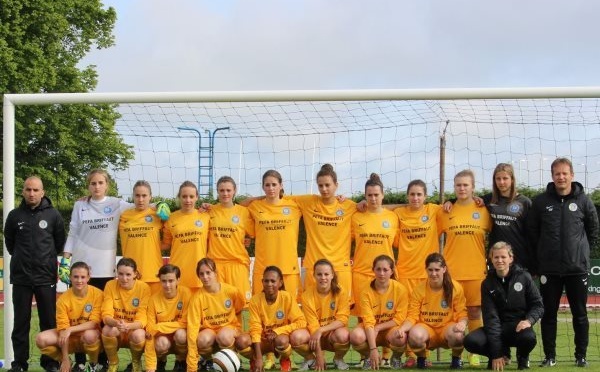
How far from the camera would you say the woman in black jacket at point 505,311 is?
652 centimetres

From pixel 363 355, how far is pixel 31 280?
8.99ft

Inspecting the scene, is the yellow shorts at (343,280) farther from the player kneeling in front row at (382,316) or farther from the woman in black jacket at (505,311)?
the woman in black jacket at (505,311)

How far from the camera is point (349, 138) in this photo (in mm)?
7965

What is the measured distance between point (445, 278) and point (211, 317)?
6.16 ft

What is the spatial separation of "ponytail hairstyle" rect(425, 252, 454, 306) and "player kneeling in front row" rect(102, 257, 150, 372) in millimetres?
2273

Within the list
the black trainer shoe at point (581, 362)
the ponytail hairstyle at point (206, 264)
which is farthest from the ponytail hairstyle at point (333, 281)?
the black trainer shoe at point (581, 362)

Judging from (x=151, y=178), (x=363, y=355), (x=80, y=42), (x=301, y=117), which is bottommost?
(x=363, y=355)

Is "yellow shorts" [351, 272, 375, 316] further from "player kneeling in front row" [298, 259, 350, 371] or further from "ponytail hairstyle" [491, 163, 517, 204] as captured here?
"ponytail hairstyle" [491, 163, 517, 204]

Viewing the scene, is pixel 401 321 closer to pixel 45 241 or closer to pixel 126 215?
pixel 126 215

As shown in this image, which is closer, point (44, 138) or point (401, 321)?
point (401, 321)

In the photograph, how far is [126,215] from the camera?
23.4ft

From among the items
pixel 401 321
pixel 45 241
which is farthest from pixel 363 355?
pixel 45 241

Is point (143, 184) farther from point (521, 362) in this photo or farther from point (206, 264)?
point (521, 362)

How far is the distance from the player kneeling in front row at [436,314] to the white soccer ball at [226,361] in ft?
4.41
